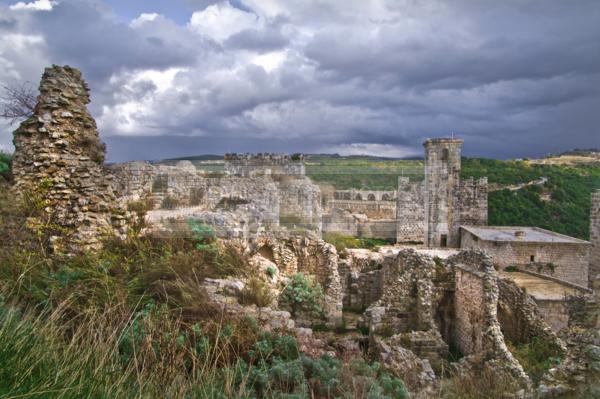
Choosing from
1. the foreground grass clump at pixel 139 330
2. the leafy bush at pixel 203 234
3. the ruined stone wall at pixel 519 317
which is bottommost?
the ruined stone wall at pixel 519 317

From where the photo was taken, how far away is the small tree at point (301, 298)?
330 inches

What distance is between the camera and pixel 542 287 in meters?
14.5

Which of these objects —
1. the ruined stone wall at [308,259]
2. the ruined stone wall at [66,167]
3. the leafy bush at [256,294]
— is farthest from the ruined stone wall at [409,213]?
the ruined stone wall at [66,167]

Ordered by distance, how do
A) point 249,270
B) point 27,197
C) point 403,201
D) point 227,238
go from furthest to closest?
point 403,201
point 227,238
point 249,270
point 27,197

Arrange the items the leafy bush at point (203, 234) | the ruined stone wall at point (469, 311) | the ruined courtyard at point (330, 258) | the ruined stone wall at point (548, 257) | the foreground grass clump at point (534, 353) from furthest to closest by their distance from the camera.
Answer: the ruined stone wall at point (548, 257) < the ruined stone wall at point (469, 311) < the leafy bush at point (203, 234) < the foreground grass clump at point (534, 353) < the ruined courtyard at point (330, 258)

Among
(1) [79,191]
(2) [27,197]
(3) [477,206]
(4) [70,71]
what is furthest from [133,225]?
(3) [477,206]

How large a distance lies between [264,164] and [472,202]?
554 inches

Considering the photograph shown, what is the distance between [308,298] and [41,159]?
5.19 meters

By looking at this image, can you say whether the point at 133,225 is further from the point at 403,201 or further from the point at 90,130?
the point at 403,201

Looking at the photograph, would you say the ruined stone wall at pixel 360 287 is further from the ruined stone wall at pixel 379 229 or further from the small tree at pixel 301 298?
the ruined stone wall at pixel 379 229

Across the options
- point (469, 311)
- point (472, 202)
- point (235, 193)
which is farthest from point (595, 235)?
point (235, 193)

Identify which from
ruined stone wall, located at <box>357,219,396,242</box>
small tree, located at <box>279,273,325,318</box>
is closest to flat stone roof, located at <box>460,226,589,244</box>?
ruined stone wall, located at <box>357,219,396,242</box>

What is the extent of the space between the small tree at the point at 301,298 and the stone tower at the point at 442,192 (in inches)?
533

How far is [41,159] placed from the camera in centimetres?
697
